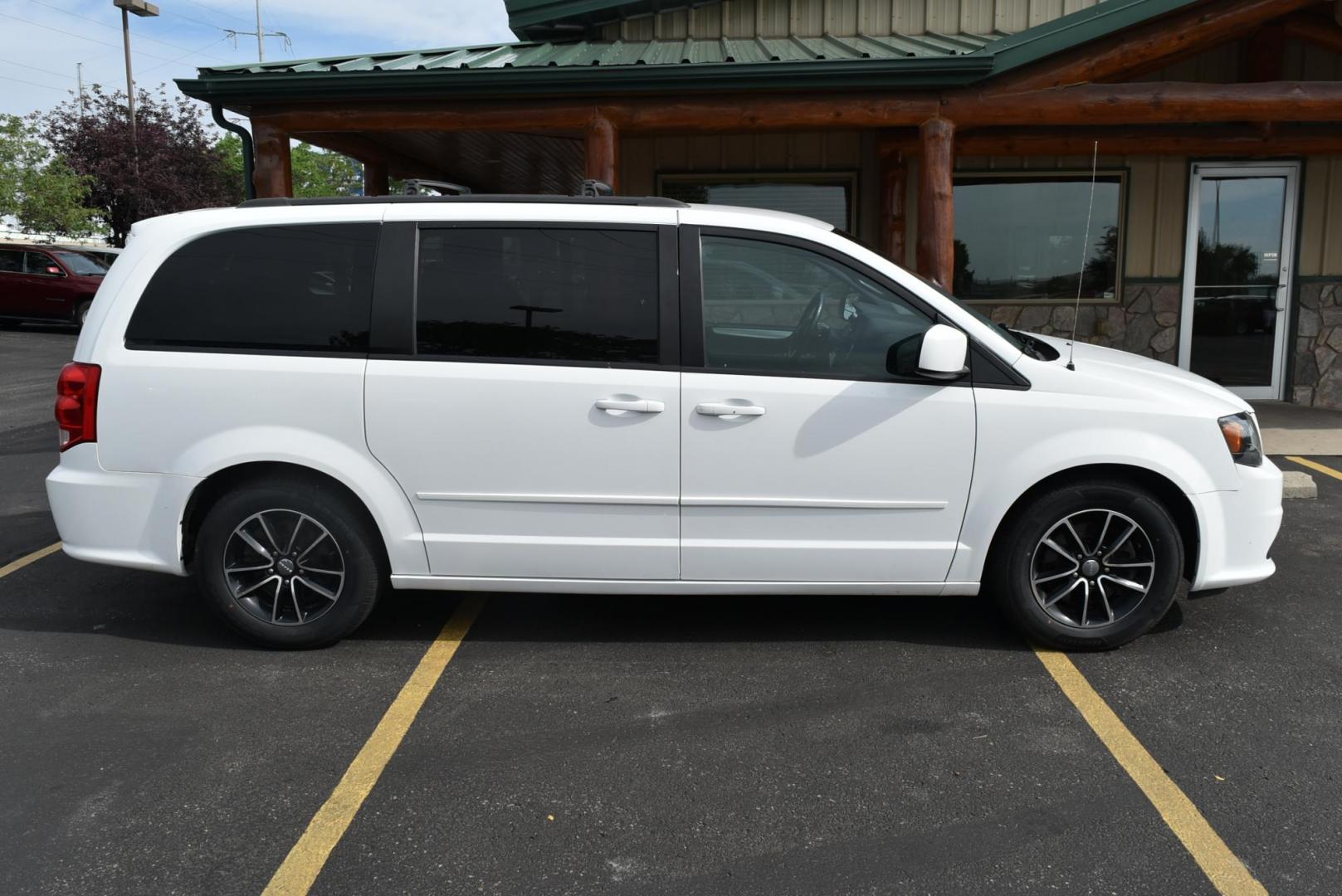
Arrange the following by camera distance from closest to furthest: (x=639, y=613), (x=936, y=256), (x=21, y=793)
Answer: (x=21, y=793) → (x=639, y=613) → (x=936, y=256)

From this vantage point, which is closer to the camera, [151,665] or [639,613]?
[151,665]

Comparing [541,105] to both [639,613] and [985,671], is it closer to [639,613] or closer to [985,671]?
[639,613]

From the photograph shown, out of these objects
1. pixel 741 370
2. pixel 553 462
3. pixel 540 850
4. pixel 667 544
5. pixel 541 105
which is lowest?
pixel 540 850

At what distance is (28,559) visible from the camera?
5.70m

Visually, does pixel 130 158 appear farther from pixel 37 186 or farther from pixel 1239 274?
pixel 1239 274

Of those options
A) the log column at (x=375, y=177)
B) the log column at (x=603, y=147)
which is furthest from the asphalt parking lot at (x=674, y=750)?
the log column at (x=375, y=177)

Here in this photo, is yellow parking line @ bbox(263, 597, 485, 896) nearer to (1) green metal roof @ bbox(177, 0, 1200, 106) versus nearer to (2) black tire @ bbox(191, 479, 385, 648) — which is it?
(2) black tire @ bbox(191, 479, 385, 648)

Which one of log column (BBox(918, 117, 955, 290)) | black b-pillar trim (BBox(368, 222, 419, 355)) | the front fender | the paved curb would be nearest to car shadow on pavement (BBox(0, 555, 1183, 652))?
the front fender

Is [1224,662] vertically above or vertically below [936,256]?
below

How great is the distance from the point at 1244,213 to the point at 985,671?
817cm

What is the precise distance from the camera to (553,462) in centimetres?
407

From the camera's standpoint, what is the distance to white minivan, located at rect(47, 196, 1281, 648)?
405 centimetres

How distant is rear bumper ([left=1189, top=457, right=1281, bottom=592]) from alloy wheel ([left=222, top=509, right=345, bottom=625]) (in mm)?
3440

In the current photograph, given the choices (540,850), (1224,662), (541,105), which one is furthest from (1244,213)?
(540,850)
